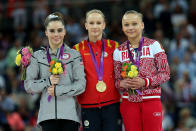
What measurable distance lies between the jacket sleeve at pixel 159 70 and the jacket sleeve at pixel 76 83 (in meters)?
0.76

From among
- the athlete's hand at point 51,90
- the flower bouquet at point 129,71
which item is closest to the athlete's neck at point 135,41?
the flower bouquet at point 129,71

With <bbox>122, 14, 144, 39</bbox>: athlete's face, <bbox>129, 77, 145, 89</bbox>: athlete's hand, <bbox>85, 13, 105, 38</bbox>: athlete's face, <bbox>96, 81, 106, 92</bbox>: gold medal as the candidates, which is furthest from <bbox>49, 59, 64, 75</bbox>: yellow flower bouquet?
<bbox>122, 14, 144, 39</bbox>: athlete's face

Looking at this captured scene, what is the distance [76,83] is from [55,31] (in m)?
0.69

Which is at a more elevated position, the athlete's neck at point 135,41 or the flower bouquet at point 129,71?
the athlete's neck at point 135,41

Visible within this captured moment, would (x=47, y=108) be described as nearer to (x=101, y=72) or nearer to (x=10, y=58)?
(x=101, y=72)

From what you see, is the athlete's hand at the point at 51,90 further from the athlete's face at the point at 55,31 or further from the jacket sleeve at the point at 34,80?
the athlete's face at the point at 55,31

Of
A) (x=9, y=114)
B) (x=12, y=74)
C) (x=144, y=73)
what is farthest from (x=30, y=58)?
(x=12, y=74)

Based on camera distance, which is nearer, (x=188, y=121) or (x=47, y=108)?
(x=47, y=108)

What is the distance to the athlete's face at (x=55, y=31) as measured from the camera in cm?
596

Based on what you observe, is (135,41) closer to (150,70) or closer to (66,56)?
(150,70)

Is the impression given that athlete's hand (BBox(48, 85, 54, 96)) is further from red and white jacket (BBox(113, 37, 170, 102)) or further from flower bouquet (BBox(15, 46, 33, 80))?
red and white jacket (BBox(113, 37, 170, 102))

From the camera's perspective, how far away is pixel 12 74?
472 inches

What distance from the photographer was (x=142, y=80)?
5.77m

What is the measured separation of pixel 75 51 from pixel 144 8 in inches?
297
